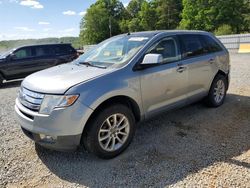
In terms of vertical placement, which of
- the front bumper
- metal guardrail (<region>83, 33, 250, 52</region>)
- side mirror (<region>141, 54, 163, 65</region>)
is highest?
metal guardrail (<region>83, 33, 250, 52</region>)

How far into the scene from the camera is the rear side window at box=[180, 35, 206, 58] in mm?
4475

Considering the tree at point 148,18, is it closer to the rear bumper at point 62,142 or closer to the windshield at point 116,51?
the windshield at point 116,51

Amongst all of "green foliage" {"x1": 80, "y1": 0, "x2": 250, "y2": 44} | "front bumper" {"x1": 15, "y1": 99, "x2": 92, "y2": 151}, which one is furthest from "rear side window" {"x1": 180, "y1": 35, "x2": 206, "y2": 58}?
"green foliage" {"x1": 80, "y1": 0, "x2": 250, "y2": 44}

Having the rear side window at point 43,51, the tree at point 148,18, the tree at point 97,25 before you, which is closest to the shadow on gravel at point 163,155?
the rear side window at point 43,51

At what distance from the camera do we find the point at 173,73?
4.10 meters

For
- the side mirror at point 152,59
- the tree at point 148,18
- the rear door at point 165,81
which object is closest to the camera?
the side mirror at point 152,59

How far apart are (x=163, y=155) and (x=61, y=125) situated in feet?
4.94

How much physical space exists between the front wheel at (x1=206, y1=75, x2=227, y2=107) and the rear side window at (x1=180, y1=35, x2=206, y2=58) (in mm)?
768

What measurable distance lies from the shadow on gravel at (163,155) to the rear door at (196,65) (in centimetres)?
59

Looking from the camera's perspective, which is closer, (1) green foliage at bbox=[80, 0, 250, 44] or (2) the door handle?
(2) the door handle

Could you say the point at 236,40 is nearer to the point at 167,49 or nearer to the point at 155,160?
the point at 167,49

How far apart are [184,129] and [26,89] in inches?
107

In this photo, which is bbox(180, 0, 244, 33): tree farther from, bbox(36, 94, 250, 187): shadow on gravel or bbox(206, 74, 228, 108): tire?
bbox(36, 94, 250, 187): shadow on gravel

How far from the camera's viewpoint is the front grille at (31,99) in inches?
121
